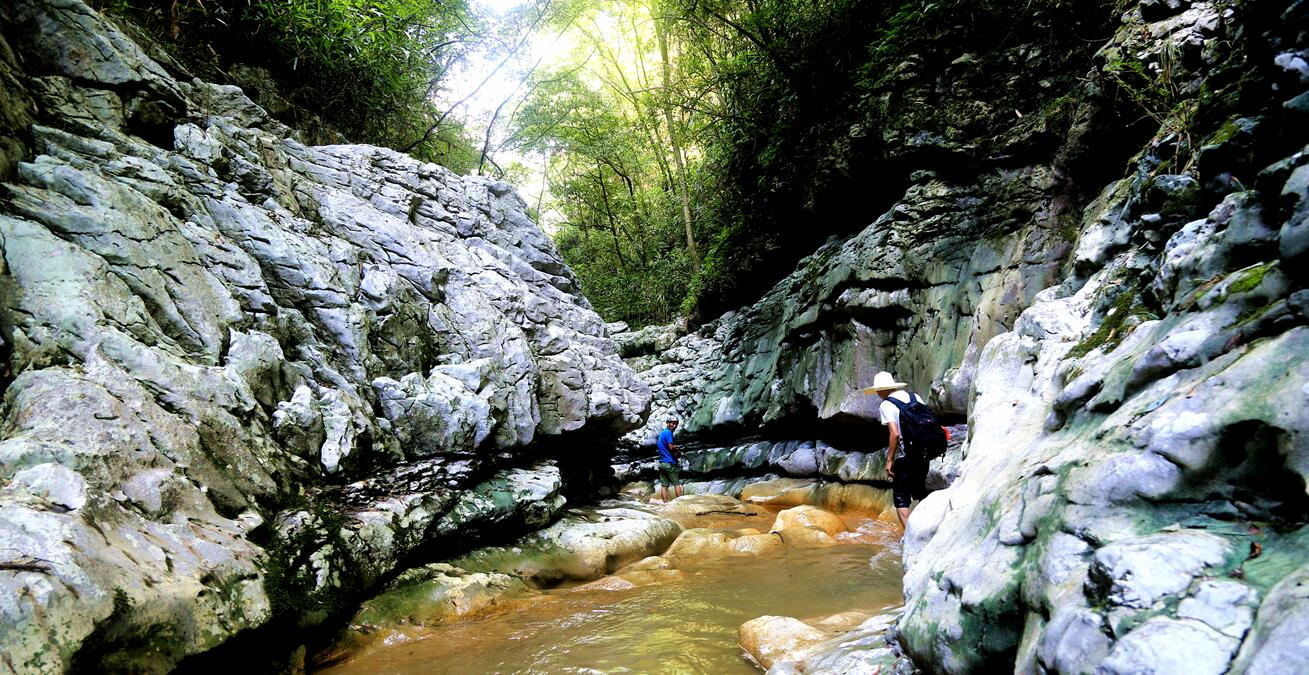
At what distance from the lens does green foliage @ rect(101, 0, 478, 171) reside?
896cm

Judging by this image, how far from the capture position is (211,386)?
4.25 m

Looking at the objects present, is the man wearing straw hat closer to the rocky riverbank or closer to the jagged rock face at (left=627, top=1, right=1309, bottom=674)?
the rocky riverbank

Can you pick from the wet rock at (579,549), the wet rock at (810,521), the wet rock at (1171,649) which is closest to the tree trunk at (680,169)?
the wet rock at (810,521)

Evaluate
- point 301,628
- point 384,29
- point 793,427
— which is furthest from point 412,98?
point 301,628

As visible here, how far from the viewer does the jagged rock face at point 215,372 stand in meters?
2.85

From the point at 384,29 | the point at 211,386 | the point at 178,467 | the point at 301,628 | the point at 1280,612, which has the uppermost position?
the point at 384,29

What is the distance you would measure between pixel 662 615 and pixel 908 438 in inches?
114

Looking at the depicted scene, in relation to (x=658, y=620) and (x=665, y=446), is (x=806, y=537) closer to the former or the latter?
(x=658, y=620)

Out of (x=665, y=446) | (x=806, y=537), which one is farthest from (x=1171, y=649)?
(x=665, y=446)

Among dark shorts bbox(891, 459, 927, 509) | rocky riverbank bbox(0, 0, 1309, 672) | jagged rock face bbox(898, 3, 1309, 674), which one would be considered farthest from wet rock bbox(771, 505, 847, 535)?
jagged rock face bbox(898, 3, 1309, 674)

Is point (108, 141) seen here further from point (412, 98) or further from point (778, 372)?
point (778, 372)

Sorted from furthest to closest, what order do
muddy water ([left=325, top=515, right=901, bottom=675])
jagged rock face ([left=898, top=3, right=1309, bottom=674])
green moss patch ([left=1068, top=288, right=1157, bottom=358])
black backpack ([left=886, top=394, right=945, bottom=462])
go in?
black backpack ([left=886, top=394, right=945, bottom=462]) < muddy water ([left=325, top=515, right=901, bottom=675]) < green moss patch ([left=1068, top=288, right=1157, bottom=358]) < jagged rock face ([left=898, top=3, right=1309, bottom=674])

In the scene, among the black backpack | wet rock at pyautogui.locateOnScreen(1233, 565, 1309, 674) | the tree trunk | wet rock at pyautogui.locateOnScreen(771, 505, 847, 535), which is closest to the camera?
wet rock at pyautogui.locateOnScreen(1233, 565, 1309, 674)

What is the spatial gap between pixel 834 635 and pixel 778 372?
906 cm
